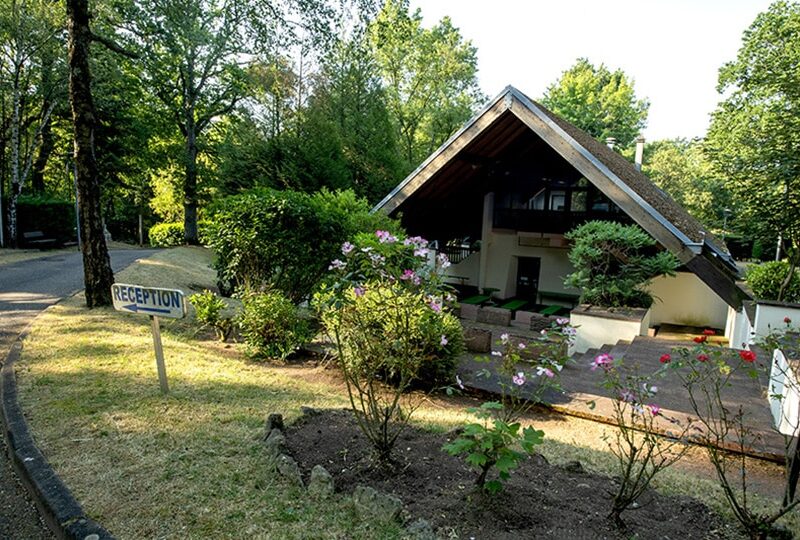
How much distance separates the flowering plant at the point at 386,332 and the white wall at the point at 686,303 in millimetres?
8871

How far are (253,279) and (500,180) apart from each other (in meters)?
9.65

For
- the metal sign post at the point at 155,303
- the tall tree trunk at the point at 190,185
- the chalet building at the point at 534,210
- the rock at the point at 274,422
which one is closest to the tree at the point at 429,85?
the tall tree trunk at the point at 190,185

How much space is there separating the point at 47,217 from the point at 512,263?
18856mm

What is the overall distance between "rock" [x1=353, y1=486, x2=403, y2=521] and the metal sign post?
8.80 feet

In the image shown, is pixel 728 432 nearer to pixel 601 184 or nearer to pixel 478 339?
pixel 478 339

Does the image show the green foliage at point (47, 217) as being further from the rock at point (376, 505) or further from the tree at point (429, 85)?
the rock at point (376, 505)

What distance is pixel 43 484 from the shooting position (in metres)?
3.24

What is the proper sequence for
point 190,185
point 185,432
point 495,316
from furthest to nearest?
point 190,185, point 495,316, point 185,432

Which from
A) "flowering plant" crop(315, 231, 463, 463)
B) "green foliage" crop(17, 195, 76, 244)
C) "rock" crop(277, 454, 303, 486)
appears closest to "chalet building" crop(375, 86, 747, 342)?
"flowering plant" crop(315, 231, 463, 463)

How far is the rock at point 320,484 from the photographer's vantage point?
3.14 metres

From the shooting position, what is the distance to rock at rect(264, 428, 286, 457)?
146 inches

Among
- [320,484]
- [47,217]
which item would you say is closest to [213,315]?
[320,484]

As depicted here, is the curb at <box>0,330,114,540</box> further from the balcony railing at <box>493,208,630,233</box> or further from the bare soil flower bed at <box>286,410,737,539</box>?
the balcony railing at <box>493,208,630,233</box>

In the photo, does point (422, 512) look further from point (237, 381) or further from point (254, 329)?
point (254, 329)
